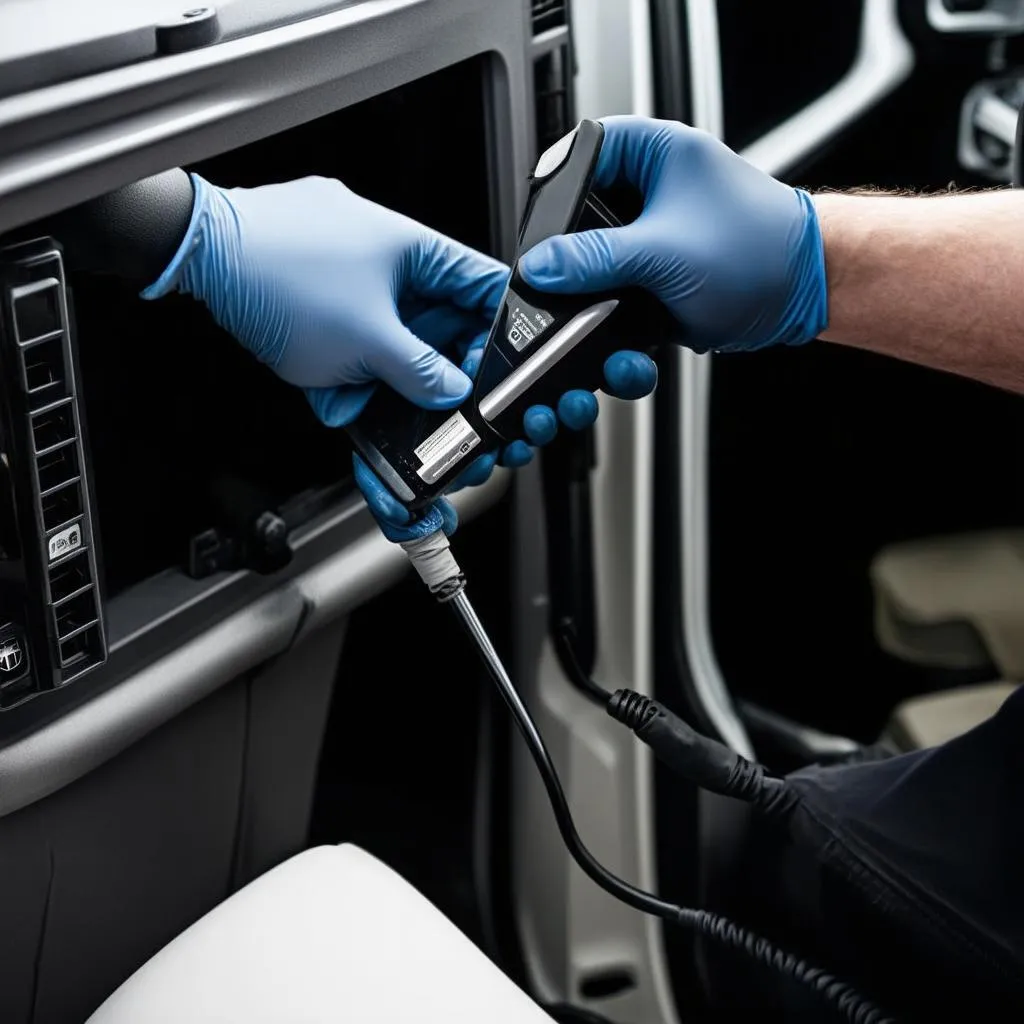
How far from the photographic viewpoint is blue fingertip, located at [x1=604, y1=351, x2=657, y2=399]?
69cm

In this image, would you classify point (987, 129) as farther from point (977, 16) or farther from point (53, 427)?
point (53, 427)

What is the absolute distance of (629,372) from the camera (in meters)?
0.69

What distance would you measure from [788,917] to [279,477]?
555 millimetres

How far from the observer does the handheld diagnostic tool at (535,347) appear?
0.68 m

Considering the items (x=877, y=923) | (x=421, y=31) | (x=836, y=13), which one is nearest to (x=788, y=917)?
(x=877, y=923)

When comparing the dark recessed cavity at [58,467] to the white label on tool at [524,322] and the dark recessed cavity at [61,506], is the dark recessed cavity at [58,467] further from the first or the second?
the white label on tool at [524,322]

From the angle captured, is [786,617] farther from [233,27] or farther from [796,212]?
[233,27]

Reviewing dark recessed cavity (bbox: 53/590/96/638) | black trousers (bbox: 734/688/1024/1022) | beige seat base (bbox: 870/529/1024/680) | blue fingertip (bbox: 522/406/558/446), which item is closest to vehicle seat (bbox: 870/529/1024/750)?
beige seat base (bbox: 870/529/1024/680)

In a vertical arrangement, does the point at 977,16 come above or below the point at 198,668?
above

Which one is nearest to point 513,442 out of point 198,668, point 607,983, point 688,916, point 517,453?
point 517,453

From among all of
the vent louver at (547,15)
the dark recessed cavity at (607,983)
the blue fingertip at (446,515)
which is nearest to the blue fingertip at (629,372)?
the blue fingertip at (446,515)

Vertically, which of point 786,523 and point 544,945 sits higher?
point 786,523

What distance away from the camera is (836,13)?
120cm

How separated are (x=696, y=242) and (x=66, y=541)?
0.38 metres
